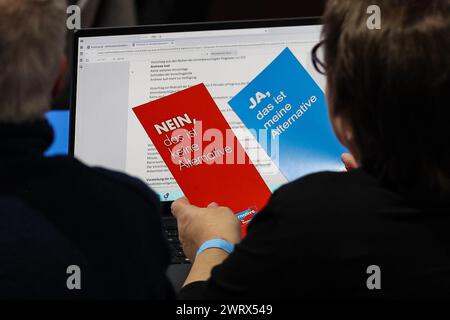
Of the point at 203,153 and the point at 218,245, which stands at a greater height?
the point at 203,153

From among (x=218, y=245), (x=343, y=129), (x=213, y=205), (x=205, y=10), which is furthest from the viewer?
(x=205, y=10)

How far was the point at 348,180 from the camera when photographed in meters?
0.80

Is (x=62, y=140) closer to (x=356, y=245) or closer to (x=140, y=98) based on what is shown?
(x=140, y=98)

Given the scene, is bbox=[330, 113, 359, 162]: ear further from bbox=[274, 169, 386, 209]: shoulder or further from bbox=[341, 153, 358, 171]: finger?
bbox=[341, 153, 358, 171]: finger

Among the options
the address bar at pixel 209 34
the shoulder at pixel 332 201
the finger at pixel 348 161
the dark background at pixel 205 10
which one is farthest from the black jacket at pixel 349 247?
the dark background at pixel 205 10

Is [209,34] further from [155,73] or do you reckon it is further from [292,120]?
[292,120]

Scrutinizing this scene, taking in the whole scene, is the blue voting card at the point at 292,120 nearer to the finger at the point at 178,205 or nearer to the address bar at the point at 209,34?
the address bar at the point at 209,34

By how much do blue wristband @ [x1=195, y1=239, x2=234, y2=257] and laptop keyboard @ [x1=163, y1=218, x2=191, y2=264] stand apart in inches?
6.5

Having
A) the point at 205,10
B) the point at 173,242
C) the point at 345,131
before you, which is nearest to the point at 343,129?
the point at 345,131

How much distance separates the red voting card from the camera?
1235 millimetres

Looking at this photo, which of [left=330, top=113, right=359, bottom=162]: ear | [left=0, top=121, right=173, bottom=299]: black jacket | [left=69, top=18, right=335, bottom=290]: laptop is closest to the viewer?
[left=0, top=121, right=173, bottom=299]: black jacket

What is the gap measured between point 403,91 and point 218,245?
372mm

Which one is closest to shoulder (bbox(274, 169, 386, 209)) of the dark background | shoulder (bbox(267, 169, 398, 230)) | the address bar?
shoulder (bbox(267, 169, 398, 230))

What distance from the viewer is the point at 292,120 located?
126 centimetres
